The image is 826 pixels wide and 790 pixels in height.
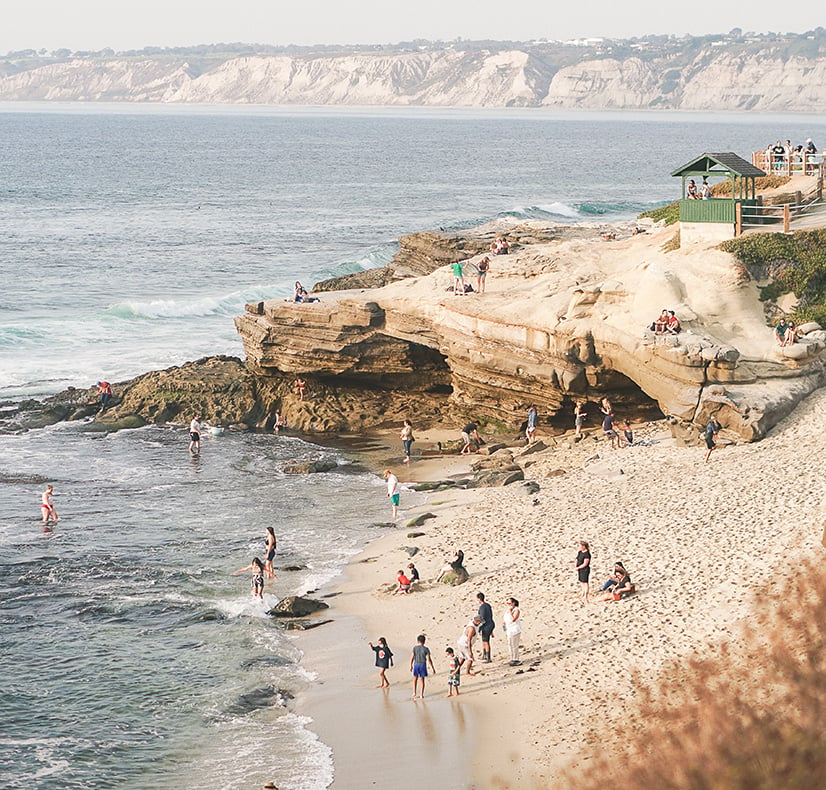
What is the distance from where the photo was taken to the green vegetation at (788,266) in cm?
3139

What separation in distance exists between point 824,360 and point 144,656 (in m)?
17.9

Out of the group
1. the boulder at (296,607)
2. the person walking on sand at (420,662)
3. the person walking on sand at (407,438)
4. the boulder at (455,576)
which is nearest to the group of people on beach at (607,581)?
the boulder at (455,576)

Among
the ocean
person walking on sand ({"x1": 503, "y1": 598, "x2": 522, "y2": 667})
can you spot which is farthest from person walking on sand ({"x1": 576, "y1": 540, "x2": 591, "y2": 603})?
the ocean

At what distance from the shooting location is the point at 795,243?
105ft

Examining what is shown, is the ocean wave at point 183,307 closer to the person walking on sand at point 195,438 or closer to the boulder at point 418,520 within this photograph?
the person walking on sand at point 195,438

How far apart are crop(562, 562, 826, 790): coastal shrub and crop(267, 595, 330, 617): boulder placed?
7.58 metres

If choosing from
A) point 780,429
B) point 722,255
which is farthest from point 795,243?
point 780,429

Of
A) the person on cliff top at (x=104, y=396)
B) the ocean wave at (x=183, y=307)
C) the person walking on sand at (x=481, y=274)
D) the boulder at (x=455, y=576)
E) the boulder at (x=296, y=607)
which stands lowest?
the boulder at (x=296, y=607)

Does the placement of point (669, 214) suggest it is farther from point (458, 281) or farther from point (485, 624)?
point (485, 624)

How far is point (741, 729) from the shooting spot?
899cm

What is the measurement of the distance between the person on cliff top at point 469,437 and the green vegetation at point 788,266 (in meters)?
7.96

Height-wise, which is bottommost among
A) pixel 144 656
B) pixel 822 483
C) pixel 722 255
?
pixel 144 656

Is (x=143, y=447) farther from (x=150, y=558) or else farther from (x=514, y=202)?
(x=514, y=202)

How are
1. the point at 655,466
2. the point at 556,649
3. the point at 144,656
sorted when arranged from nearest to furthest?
the point at 556,649
the point at 144,656
the point at 655,466
